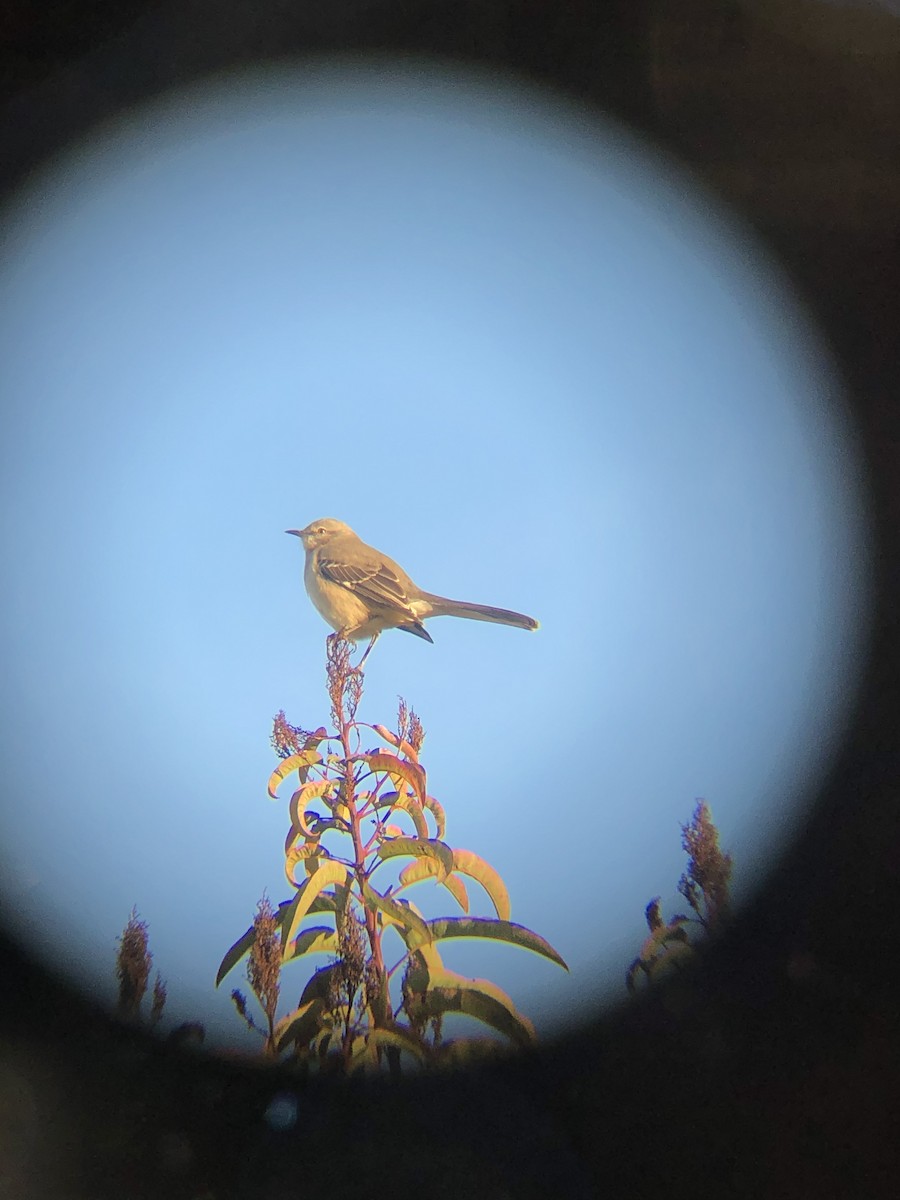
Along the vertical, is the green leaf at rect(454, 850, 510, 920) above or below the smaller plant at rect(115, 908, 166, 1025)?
above

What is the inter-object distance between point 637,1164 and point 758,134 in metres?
1.93

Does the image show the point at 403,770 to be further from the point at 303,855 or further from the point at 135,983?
the point at 135,983

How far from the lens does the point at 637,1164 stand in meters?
1.36

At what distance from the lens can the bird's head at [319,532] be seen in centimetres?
163

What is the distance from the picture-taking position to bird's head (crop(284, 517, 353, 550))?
1632mm

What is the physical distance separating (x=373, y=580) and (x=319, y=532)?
171mm

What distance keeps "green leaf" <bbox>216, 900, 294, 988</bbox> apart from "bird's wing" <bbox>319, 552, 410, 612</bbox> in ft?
2.08

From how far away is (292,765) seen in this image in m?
1.43

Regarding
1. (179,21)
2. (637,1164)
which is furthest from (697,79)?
(637,1164)

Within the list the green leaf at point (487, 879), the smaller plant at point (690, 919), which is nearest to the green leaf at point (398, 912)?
the green leaf at point (487, 879)

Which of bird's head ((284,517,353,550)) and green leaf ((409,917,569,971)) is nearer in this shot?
green leaf ((409,917,569,971))

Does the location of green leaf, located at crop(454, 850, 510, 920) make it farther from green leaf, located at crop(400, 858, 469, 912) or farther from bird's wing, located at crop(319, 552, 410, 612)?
bird's wing, located at crop(319, 552, 410, 612)

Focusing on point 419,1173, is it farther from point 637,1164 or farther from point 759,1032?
point 759,1032

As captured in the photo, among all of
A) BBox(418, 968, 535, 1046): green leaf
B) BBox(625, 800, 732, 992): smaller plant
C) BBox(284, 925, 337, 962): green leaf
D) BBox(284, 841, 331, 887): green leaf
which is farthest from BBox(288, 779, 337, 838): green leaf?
BBox(625, 800, 732, 992): smaller plant
